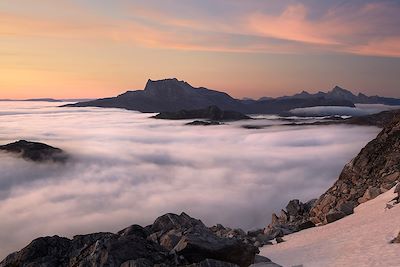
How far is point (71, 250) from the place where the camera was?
98.4ft

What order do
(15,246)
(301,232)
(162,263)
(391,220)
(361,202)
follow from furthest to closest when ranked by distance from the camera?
1. (15,246)
2. (361,202)
3. (301,232)
4. (391,220)
5. (162,263)

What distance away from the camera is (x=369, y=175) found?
56094 mm

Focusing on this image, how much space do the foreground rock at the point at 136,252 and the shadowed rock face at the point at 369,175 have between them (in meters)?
21.5

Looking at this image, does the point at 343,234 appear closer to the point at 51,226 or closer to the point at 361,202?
the point at 361,202

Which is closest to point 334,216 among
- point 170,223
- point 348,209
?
point 348,209

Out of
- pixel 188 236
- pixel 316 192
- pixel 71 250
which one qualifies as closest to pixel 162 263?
pixel 188 236

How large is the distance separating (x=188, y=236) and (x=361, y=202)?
2645 centimetres

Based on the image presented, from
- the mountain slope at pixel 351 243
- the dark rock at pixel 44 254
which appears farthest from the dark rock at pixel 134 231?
the mountain slope at pixel 351 243

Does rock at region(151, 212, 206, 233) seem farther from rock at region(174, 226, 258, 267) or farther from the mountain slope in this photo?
rock at region(174, 226, 258, 267)

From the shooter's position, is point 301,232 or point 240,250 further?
point 301,232

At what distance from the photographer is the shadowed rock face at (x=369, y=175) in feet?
161

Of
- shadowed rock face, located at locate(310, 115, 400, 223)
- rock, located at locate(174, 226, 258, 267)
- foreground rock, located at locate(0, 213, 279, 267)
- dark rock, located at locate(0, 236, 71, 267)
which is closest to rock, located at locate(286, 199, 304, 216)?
shadowed rock face, located at locate(310, 115, 400, 223)

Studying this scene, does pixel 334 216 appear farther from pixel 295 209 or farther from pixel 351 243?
pixel 295 209

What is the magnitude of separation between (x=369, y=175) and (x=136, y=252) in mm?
40056
